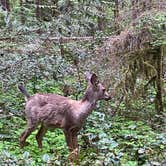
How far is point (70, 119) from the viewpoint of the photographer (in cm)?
883

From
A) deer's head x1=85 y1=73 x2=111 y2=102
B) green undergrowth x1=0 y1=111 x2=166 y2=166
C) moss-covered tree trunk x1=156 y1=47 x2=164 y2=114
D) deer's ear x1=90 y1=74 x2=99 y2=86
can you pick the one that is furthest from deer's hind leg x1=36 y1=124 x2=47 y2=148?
moss-covered tree trunk x1=156 y1=47 x2=164 y2=114

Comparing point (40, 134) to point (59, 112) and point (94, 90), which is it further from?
point (94, 90)

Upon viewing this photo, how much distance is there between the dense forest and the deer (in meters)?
0.08

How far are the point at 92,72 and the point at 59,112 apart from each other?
2092mm

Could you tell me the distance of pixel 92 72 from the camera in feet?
35.5

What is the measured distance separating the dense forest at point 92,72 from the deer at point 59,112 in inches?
3.3

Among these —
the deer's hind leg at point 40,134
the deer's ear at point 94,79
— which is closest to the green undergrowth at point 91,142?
the deer's hind leg at point 40,134

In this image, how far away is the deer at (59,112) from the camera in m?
8.81

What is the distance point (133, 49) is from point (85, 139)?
262 cm

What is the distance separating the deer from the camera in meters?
8.81

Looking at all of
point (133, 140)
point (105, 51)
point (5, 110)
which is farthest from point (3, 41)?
point (133, 140)

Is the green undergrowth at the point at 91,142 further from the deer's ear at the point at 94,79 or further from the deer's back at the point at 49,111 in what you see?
the deer's ear at the point at 94,79

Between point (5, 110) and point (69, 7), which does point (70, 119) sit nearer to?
point (5, 110)

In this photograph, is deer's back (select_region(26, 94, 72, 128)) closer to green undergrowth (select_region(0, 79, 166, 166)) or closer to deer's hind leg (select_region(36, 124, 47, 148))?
deer's hind leg (select_region(36, 124, 47, 148))
